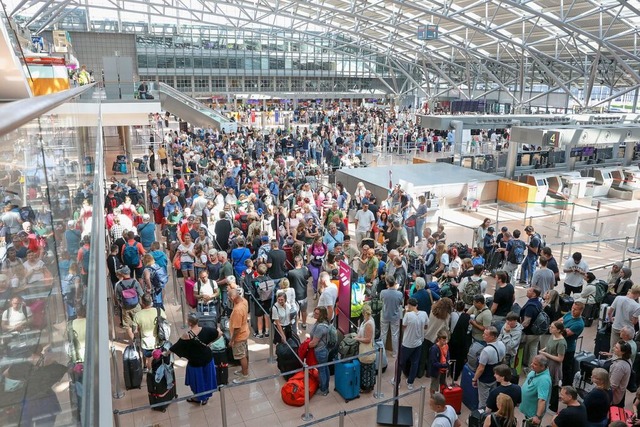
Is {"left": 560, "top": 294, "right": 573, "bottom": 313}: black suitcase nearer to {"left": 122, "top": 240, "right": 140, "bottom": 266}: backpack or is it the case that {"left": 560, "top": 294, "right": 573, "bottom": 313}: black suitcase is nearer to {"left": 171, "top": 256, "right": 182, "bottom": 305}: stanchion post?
{"left": 171, "top": 256, "right": 182, "bottom": 305}: stanchion post

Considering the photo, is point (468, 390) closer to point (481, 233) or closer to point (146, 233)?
point (481, 233)

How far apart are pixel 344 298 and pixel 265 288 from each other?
4.31 feet

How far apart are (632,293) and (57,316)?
7876mm

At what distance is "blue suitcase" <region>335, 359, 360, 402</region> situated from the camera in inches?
273

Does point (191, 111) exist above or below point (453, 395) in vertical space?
above

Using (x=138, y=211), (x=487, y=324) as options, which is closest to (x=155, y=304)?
(x=138, y=211)

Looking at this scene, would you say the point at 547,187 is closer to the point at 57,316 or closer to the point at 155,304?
the point at 155,304

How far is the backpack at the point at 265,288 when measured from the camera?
8230 mm

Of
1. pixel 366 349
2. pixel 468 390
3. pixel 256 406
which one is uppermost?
pixel 366 349

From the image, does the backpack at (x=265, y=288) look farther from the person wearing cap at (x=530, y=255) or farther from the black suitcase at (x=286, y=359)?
the person wearing cap at (x=530, y=255)

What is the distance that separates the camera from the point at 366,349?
7008 mm

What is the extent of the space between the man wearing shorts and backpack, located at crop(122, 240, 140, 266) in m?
2.71

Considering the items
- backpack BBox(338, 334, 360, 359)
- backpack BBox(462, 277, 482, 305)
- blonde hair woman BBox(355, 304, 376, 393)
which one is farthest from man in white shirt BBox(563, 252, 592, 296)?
backpack BBox(338, 334, 360, 359)

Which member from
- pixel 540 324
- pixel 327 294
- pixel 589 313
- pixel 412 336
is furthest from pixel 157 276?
pixel 589 313
